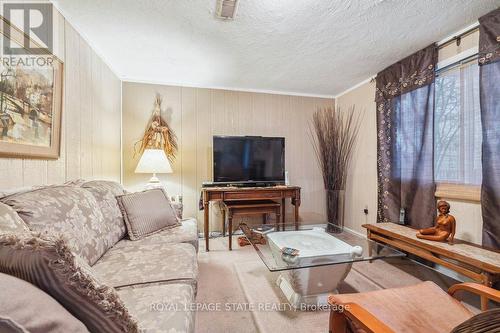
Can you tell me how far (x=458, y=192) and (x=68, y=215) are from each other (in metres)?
2.89

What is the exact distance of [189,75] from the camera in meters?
2.88

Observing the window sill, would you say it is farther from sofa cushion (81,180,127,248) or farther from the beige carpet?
sofa cushion (81,180,127,248)

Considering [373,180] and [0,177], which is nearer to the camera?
[0,177]

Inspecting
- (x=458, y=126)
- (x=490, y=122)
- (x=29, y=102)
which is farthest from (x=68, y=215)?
(x=458, y=126)

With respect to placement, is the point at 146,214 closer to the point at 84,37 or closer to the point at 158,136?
the point at 158,136

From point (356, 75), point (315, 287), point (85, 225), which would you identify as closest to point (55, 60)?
point (85, 225)

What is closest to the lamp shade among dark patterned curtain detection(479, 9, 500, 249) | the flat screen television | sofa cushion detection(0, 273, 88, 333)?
the flat screen television

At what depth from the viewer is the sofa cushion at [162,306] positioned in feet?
2.63

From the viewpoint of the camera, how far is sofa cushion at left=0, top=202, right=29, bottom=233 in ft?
2.68

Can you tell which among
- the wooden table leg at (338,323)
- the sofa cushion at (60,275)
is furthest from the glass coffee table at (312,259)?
the sofa cushion at (60,275)

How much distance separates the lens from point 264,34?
78.5 inches

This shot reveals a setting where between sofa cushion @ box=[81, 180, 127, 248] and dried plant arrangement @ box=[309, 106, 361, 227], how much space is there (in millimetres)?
2739

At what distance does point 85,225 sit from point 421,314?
1.73 metres

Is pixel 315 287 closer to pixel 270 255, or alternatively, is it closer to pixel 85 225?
pixel 270 255
